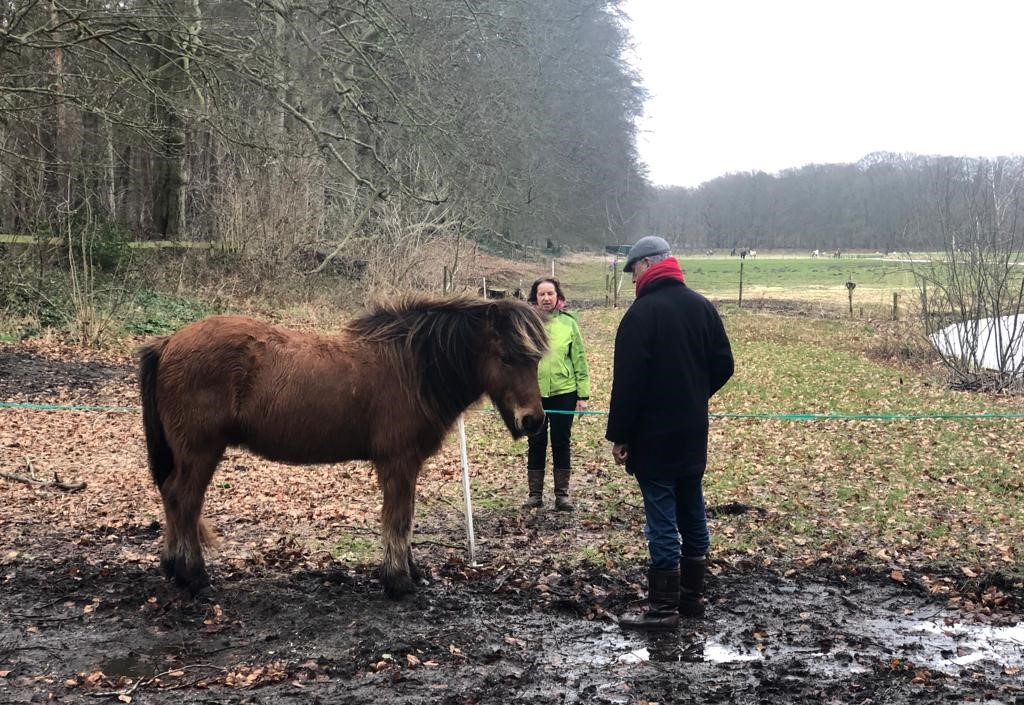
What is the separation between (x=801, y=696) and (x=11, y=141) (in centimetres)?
1635

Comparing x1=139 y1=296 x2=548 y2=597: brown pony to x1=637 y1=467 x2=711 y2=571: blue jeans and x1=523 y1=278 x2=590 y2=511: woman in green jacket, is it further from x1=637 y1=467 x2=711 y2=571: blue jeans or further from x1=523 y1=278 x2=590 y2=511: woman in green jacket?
x1=523 y1=278 x2=590 y2=511: woman in green jacket

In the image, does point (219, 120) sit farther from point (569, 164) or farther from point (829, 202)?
point (829, 202)

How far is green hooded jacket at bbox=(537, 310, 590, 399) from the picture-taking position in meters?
7.27

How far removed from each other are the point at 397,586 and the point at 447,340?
5.09 ft

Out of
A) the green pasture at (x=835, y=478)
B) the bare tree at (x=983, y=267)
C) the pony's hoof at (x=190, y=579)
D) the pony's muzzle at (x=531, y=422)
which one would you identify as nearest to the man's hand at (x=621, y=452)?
the pony's muzzle at (x=531, y=422)

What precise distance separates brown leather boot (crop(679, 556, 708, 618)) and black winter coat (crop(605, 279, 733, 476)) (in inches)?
26.1

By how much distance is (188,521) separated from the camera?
17.0 feet

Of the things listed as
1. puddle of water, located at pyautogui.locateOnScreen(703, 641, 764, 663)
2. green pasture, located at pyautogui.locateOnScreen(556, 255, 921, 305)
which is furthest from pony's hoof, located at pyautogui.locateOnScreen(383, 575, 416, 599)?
green pasture, located at pyautogui.locateOnScreen(556, 255, 921, 305)

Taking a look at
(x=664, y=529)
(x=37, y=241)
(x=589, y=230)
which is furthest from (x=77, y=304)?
(x=589, y=230)

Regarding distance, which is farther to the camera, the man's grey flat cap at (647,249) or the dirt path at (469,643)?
the man's grey flat cap at (647,249)

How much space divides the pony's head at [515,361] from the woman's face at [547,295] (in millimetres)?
1860

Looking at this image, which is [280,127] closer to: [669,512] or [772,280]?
[669,512]

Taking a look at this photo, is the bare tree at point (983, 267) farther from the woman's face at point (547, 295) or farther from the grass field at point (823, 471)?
the woman's face at point (547, 295)

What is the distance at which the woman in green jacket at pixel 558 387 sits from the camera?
23.7 ft
